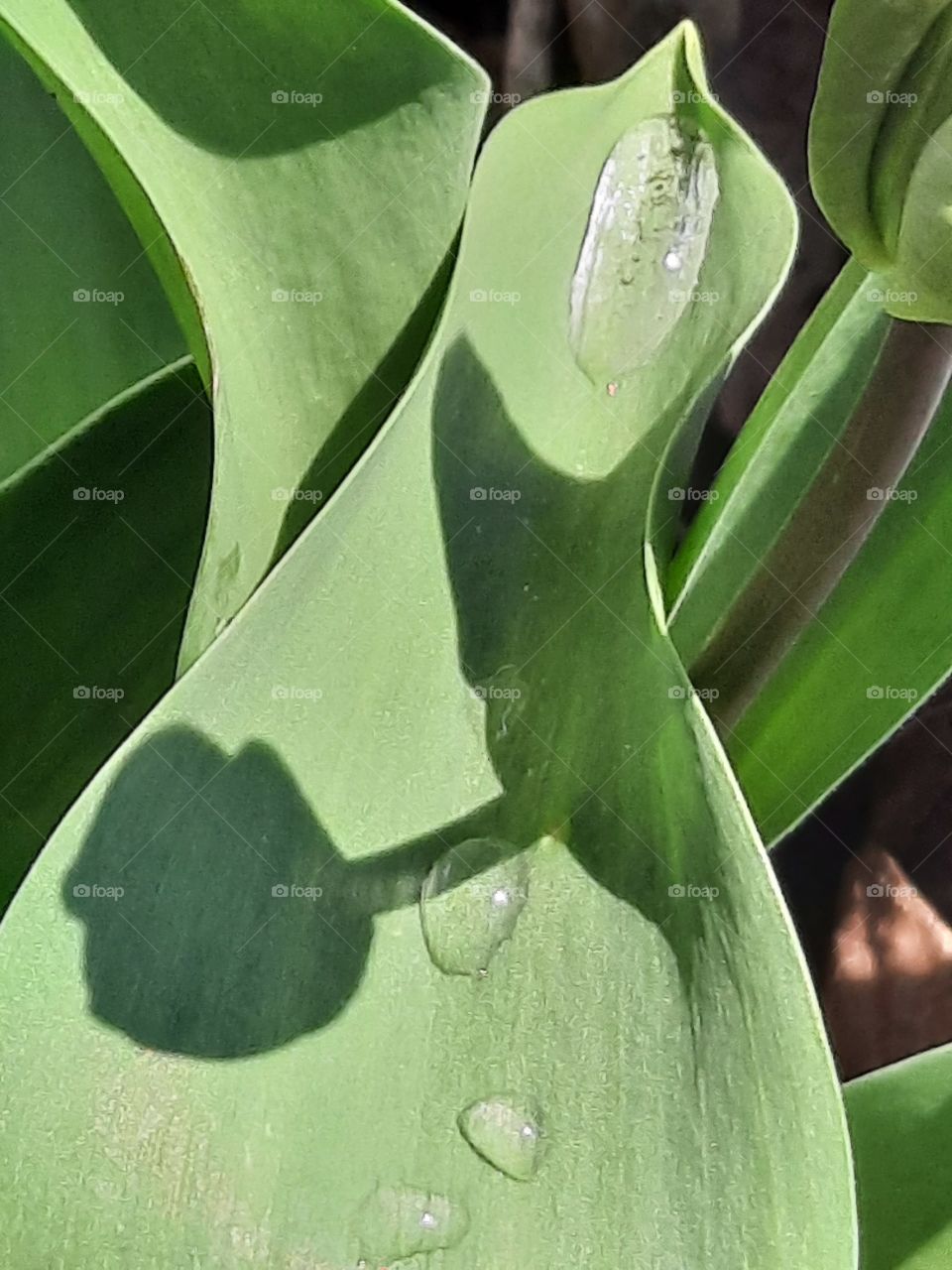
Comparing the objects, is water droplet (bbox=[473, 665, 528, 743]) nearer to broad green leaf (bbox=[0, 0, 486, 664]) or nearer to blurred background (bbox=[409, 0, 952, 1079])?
broad green leaf (bbox=[0, 0, 486, 664])

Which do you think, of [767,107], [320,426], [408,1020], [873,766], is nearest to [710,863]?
[408,1020]

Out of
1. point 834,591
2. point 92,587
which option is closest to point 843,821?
point 834,591

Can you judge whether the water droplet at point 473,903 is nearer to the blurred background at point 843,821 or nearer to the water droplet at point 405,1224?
the water droplet at point 405,1224

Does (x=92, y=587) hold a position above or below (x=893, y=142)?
below

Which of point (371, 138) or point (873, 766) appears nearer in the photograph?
point (371, 138)

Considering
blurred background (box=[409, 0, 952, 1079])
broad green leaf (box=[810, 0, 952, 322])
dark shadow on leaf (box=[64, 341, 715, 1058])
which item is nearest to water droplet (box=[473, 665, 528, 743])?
dark shadow on leaf (box=[64, 341, 715, 1058])

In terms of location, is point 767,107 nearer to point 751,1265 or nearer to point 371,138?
point 371,138

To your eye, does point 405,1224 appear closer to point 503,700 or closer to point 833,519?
point 503,700
